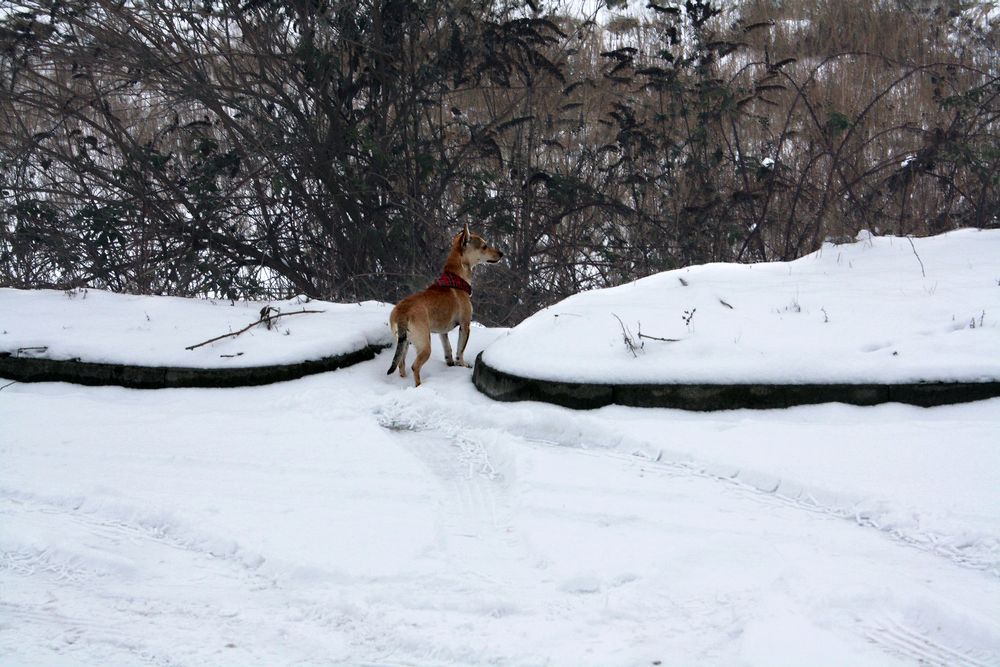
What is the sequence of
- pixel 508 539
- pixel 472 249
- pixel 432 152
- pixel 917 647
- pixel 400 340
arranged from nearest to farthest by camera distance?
pixel 917 647 → pixel 508 539 → pixel 400 340 → pixel 472 249 → pixel 432 152

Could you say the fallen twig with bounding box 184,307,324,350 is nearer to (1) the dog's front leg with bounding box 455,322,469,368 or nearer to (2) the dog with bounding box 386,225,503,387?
(2) the dog with bounding box 386,225,503,387

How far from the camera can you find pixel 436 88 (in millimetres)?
13172

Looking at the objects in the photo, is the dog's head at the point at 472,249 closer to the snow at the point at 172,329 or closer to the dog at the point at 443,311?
the dog at the point at 443,311

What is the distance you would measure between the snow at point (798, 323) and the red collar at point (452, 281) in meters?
0.92

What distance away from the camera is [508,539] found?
4625 millimetres

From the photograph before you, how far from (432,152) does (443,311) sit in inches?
194

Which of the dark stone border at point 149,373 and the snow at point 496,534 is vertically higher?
the dark stone border at point 149,373

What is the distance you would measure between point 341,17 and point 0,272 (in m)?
5.92

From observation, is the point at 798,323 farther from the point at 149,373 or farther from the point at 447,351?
the point at 149,373

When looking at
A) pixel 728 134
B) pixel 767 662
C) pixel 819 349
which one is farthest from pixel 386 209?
pixel 767 662

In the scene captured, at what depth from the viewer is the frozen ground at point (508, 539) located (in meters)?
3.55

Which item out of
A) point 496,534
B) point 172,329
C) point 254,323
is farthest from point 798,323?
point 172,329

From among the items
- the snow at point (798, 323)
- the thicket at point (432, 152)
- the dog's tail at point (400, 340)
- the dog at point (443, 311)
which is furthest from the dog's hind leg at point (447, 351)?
the thicket at point (432, 152)

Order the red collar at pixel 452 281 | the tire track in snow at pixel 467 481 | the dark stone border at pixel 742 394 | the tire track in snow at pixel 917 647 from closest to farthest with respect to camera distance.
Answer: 1. the tire track in snow at pixel 917 647
2. the tire track in snow at pixel 467 481
3. the dark stone border at pixel 742 394
4. the red collar at pixel 452 281
